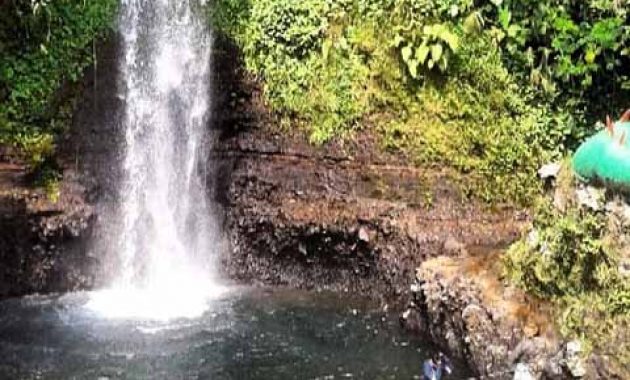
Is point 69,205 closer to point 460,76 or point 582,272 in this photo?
point 460,76

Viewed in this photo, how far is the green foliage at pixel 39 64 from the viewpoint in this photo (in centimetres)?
1589

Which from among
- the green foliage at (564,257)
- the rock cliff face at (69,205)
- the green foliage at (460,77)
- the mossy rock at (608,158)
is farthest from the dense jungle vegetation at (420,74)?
the mossy rock at (608,158)

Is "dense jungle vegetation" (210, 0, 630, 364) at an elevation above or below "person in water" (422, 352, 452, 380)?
above

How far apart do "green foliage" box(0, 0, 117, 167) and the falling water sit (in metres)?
0.82

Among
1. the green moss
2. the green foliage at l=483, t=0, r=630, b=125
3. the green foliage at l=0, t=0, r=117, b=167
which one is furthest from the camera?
the green foliage at l=0, t=0, r=117, b=167

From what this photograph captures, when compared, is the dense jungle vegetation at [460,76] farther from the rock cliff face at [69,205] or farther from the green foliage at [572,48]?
the rock cliff face at [69,205]

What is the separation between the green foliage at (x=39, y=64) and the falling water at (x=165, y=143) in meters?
0.82

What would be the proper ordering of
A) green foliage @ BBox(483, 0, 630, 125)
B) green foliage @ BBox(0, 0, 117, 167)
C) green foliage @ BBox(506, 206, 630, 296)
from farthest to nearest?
green foliage @ BBox(0, 0, 117, 167) → green foliage @ BBox(483, 0, 630, 125) → green foliage @ BBox(506, 206, 630, 296)

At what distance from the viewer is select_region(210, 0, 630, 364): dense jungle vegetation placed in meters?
15.6

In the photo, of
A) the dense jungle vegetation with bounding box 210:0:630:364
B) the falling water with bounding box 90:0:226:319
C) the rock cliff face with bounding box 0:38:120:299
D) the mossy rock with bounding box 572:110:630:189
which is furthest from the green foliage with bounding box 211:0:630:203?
the mossy rock with bounding box 572:110:630:189

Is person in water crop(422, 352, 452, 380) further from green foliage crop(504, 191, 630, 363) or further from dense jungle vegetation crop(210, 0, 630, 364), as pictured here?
dense jungle vegetation crop(210, 0, 630, 364)

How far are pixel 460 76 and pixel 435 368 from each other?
6256 millimetres

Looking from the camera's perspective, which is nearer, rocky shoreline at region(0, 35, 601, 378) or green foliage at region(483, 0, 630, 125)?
rocky shoreline at region(0, 35, 601, 378)

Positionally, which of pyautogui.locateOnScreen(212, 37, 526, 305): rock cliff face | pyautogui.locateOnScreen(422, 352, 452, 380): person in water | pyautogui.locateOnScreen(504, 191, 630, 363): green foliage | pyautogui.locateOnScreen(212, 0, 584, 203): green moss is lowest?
pyautogui.locateOnScreen(422, 352, 452, 380): person in water
